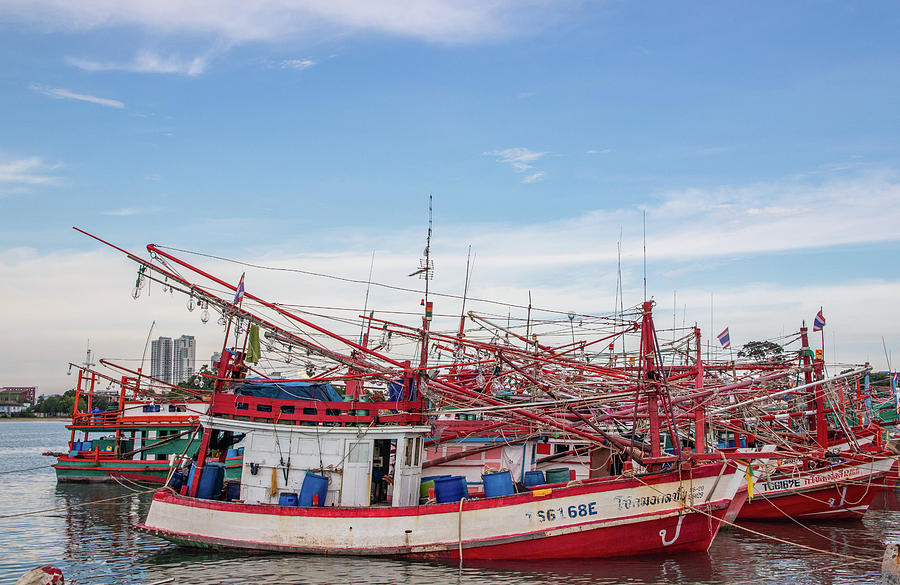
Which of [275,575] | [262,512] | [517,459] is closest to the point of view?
[275,575]

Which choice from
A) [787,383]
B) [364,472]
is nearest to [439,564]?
[364,472]

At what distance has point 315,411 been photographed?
2192 cm

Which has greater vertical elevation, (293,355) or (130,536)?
(293,355)

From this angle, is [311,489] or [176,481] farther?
[176,481]

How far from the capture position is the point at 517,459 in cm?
2997

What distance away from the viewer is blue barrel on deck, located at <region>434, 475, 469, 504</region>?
2062 centimetres

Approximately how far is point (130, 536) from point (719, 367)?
21.8m

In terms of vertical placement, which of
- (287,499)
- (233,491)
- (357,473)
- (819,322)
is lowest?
(233,491)

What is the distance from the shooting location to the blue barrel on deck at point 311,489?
68.1 ft

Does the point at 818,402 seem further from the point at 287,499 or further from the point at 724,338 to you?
the point at 287,499

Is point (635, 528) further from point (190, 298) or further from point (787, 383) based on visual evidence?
point (787, 383)

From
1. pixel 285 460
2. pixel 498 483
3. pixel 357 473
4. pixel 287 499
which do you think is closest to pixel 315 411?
pixel 285 460

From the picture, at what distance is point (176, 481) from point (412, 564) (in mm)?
8248

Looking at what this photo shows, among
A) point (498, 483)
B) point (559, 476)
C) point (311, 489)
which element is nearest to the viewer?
point (498, 483)
